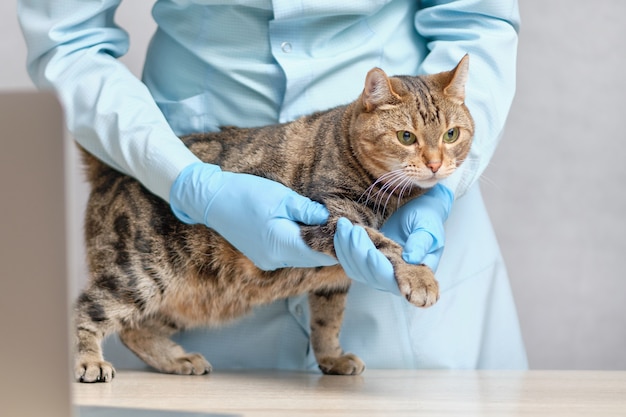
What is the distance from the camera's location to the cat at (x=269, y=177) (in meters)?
1.42

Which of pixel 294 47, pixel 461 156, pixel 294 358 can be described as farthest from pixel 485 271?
pixel 294 47

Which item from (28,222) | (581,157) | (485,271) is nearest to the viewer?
(28,222)

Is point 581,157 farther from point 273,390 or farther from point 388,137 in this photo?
point 273,390

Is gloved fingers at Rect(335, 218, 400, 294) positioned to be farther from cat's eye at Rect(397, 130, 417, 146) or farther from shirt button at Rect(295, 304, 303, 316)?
shirt button at Rect(295, 304, 303, 316)

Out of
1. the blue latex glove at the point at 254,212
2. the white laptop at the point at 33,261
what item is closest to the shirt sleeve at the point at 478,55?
the blue latex glove at the point at 254,212

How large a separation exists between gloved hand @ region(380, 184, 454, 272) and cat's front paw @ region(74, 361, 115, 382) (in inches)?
21.5

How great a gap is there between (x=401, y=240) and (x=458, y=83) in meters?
0.30

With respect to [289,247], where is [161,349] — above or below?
below

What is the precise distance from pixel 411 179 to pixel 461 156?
145mm

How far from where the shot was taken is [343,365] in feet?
5.02

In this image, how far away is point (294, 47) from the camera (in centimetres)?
161

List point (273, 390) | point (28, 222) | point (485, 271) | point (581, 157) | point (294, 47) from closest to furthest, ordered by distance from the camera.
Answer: point (28, 222) < point (273, 390) < point (294, 47) < point (485, 271) < point (581, 157)

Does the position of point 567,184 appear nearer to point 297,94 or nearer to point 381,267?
point 297,94

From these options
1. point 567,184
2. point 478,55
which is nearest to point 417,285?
point 478,55
